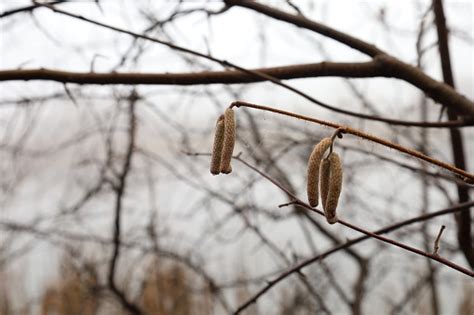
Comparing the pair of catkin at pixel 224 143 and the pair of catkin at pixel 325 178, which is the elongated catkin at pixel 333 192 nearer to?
the pair of catkin at pixel 325 178

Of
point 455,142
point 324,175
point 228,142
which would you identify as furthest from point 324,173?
point 455,142

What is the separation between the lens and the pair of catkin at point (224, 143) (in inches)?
24.3

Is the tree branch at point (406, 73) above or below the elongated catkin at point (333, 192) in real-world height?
above

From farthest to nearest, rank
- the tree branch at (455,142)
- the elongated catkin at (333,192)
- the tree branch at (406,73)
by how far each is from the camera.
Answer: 1. the tree branch at (455,142)
2. the tree branch at (406,73)
3. the elongated catkin at (333,192)

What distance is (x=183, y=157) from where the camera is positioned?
268 centimetres

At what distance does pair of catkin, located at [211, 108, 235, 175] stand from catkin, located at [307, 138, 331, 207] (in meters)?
0.09

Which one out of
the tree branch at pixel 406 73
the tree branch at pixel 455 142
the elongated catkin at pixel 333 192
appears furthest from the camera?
the tree branch at pixel 455 142

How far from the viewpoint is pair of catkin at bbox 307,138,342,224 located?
0.56 m

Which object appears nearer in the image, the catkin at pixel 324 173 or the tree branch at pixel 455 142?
the catkin at pixel 324 173

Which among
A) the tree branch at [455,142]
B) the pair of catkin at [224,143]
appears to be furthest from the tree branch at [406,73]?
the pair of catkin at [224,143]

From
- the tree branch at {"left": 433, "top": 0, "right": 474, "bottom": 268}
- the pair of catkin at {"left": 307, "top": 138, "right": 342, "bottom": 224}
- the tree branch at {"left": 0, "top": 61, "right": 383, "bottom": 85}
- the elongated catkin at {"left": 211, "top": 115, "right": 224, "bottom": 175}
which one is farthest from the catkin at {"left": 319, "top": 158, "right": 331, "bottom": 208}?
the tree branch at {"left": 433, "top": 0, "right": 474, "bottom": 268}

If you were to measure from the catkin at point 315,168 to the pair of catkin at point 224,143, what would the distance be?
9cm

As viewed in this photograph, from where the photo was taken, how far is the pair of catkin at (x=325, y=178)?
56 centimetres

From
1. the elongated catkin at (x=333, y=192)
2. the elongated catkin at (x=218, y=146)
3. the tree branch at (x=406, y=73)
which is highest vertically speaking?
the tree branch at (x=406, y=73)
